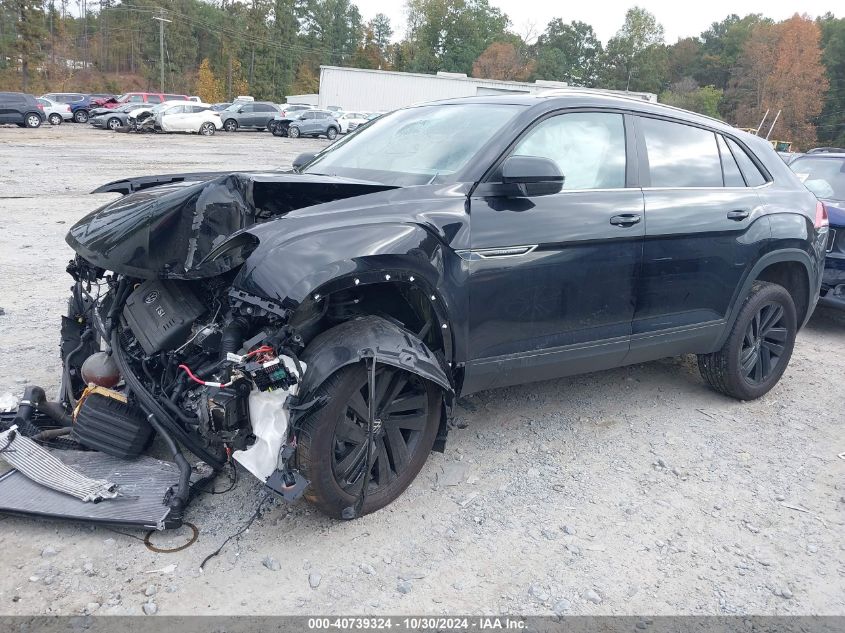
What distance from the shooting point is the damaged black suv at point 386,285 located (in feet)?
9.45

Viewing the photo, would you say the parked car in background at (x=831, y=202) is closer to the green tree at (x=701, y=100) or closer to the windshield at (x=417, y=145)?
the windshield at (x=417, y=145)

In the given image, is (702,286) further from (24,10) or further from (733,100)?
(733,100)

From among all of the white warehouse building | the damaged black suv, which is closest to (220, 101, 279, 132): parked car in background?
the white warehouse building

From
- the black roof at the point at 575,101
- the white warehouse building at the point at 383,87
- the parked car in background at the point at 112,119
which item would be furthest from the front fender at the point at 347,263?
the white warehouse building at the point at 383,87

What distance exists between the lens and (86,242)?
11.0ft

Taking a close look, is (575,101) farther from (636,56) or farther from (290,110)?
(636,56)

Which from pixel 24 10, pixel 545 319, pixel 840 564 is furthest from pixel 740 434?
pixel 24 10

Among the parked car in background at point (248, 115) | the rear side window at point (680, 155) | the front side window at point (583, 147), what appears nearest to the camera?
the front side window at point (583, 147)

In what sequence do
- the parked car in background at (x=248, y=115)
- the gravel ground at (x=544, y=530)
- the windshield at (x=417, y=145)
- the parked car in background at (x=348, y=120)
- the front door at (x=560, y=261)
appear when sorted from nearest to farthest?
the gravel ground at (x=544, y=530) → the front door at (x=560, y=261) → the windshield at (x=417, y=145) → the parked car in background at (x=248, y=115) → the parked car in background at (x=348, y=120)

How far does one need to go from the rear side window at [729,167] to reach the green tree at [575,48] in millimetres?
99885

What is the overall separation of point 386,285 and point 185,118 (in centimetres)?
3252

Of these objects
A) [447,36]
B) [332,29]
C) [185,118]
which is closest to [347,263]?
[185,118]

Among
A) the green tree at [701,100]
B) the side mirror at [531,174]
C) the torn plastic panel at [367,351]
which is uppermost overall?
the green tree at [701,100]

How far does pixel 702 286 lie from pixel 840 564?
5.79 ft
